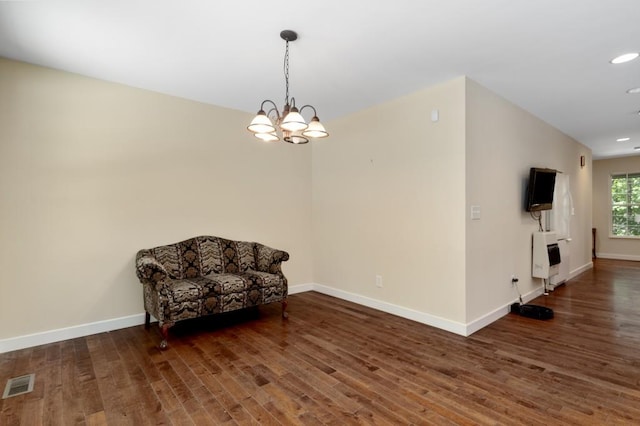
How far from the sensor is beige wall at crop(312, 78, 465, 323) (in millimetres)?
3318

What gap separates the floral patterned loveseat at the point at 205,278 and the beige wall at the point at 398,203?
115 cm

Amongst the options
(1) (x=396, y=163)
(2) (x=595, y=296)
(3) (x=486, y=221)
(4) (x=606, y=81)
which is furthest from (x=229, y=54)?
(2) (x=595, y=296)

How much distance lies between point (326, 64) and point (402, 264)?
7.69ft

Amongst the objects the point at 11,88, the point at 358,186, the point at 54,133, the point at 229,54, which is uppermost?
the point at 229,54

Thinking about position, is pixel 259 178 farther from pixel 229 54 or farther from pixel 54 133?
pixel 54 133

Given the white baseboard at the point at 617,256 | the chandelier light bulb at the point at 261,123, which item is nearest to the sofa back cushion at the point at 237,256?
the chandelier light bulb at the point at 261,123

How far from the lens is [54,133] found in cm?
316

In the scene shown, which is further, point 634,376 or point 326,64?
point 326,64

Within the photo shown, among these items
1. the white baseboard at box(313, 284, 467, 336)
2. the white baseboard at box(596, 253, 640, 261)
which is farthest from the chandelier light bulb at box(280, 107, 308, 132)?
the white baseboard at box(596, 253, 640, 261)

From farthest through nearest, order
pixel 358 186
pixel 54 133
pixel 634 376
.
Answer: pixel 358 186, pixel 54 133, pixel 634 376

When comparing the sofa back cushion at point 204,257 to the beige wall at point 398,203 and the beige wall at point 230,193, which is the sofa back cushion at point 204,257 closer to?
the beige wall at point 230,193

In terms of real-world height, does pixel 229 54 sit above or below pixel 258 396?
above

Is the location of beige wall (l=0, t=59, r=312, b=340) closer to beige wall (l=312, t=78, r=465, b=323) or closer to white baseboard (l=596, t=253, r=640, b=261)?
beige wall (l=312, t=78, r=465, b=323)

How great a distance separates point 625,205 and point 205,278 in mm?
9828
